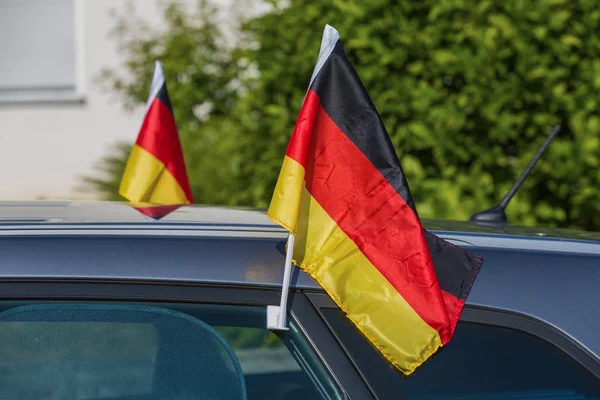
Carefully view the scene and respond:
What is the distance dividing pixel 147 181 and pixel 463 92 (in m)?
1.96

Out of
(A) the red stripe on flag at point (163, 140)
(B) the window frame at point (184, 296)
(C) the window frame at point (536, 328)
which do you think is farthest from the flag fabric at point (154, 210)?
(A) the red stripe on flag at point (163, 140)

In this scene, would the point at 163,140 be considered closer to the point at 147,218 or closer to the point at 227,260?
the point at 147,218

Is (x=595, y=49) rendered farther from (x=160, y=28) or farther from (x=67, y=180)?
(x=67, y=180)

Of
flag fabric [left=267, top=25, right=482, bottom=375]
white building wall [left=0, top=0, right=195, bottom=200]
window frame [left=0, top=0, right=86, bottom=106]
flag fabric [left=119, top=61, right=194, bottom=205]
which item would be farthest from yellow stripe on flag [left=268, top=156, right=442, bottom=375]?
window frame [left=0, top=0, right=86, bottom=106]

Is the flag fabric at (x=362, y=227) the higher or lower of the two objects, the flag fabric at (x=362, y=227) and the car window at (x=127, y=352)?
the higher

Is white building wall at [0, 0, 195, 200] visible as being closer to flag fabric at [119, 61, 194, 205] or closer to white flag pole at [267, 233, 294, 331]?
flag fabric at [119, 61, 194, 205]

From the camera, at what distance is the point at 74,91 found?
973 centimetres

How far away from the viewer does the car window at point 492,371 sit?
175 centimetres

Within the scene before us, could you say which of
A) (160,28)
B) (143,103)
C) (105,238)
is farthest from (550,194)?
(160,28)

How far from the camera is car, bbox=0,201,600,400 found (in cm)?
169

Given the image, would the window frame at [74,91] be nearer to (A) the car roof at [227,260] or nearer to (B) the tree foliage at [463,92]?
(B) the tree foliage at [463,92]

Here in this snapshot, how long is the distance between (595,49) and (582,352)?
112 inches

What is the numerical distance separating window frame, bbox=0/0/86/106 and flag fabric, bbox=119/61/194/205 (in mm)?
6564

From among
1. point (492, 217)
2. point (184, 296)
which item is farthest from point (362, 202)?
point (492, 217)
